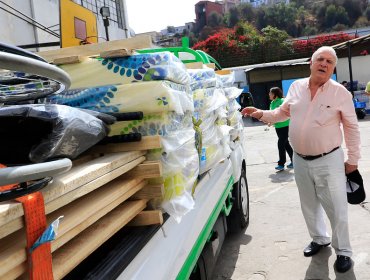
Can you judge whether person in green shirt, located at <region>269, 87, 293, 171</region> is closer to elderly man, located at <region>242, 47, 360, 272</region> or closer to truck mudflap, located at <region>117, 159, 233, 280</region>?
elderly man, located at <region>242, 47, 360, 272</region>

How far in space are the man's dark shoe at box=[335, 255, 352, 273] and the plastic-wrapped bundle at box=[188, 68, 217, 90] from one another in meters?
1.93

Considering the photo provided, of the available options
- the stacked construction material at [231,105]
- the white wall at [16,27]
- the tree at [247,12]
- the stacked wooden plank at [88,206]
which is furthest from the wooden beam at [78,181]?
the tree at [247,12]

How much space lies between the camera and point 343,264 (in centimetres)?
359

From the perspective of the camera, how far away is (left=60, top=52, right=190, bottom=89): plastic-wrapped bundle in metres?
2.12

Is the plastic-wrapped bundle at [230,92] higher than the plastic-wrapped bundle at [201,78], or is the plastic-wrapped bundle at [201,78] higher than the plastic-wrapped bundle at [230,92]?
the plastic-wrapped bundle at [201,78]

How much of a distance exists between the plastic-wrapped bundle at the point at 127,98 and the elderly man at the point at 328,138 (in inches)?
73.2

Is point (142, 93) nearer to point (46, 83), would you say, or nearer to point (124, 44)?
point (124, 44)

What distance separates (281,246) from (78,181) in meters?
3.38

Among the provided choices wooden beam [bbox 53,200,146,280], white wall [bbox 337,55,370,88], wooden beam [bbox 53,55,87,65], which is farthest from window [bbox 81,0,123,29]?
wooden beam [bbox 53,200,146,280]

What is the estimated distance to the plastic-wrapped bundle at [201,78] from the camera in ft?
10.2

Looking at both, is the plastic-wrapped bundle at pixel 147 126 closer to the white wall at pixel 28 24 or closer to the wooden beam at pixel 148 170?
the wooden beam at pixel 148 170

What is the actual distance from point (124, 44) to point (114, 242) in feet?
3.48

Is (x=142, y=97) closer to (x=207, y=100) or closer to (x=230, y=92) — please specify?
(x=207, y=100)

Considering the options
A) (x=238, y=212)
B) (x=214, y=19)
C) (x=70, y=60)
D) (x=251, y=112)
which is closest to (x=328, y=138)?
(x=251, y=112)
